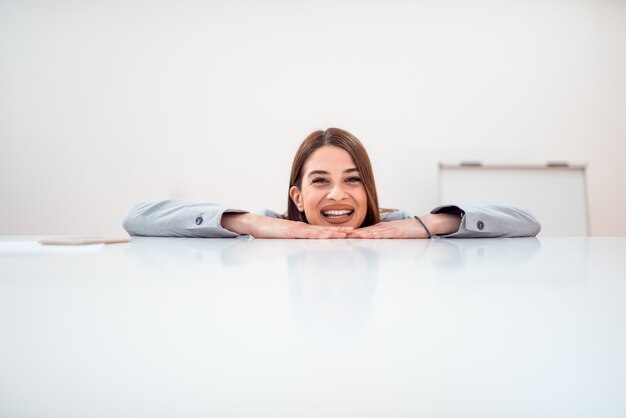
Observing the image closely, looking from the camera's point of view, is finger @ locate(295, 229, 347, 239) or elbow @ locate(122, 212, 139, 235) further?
elbow @ locate(122, 212, 139, 235)

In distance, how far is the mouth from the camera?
1.41 metres

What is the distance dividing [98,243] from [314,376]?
640mm

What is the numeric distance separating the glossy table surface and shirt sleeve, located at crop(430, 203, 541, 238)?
91 cm

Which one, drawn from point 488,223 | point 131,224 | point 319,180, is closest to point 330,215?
point 319,180

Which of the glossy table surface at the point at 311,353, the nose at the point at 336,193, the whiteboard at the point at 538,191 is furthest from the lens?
the whiteboard at the point at 538,191

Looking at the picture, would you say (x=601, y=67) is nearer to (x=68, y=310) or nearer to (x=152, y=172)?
(x=152, y=172)

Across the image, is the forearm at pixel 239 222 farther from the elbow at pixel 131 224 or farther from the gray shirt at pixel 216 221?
the elbow at pixel 131 224

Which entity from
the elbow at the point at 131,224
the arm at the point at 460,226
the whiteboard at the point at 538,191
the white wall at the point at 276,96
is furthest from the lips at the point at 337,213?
the white wall at the point at 276,96

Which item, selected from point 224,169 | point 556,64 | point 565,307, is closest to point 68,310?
point 565,307

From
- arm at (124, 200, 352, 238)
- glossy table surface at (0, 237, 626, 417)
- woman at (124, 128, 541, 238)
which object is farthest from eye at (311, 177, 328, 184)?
glossy table surface at (0, 237, 626, 417)

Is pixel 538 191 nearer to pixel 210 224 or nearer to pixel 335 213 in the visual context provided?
pixel 335 213

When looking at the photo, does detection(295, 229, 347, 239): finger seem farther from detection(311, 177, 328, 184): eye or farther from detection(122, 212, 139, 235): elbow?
detection(122, 212, 139, 235): elbow

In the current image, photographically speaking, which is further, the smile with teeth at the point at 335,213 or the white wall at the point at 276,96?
the white wall at the point at 276,96

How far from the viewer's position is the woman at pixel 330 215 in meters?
1.05
